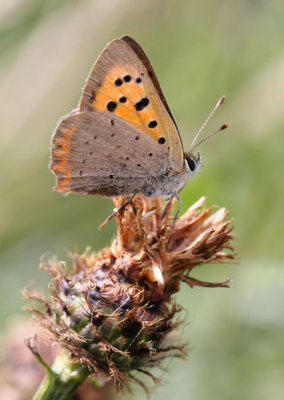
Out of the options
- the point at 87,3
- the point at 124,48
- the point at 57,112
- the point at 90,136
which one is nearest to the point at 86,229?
the point at 57,112

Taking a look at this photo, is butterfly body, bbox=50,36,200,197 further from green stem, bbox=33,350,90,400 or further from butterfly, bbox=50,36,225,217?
green stem, bbox=33,350,90,400

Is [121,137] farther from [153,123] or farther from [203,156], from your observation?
[203,156]

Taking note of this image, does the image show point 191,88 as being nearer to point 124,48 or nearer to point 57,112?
point 57,112

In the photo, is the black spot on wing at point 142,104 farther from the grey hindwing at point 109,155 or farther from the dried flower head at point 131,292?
the dried flower head at point 131,292

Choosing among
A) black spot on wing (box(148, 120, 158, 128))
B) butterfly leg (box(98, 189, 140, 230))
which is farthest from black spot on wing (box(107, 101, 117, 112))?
butterfly leg (box(98, 189, 140, 230))

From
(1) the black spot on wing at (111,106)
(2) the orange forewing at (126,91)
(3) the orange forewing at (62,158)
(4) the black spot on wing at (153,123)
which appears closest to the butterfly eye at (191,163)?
(2) the orange forewing at (126,91)

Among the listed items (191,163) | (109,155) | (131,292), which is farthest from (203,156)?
(131,292)
